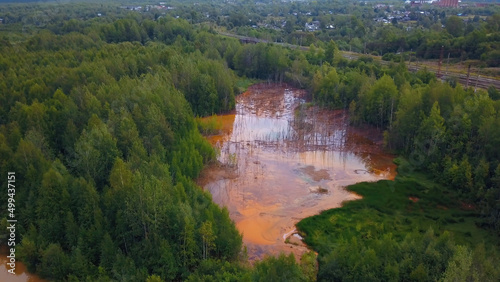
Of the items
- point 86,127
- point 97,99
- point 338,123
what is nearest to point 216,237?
point 86,127

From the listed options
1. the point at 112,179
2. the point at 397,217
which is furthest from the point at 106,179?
the point at 397,217

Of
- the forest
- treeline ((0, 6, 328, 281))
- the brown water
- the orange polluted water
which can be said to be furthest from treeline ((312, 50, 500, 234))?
the brown water

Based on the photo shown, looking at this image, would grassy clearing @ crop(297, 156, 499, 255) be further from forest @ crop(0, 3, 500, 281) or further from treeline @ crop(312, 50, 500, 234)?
treeline @ crop(312, 50, 500, 234)

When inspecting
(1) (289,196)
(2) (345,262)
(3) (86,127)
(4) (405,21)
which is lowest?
(1) (289,196)

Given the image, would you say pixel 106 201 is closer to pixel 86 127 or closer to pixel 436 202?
pixel 86 127

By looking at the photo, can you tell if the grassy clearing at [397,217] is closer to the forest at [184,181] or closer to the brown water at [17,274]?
the forest at [184,181]
